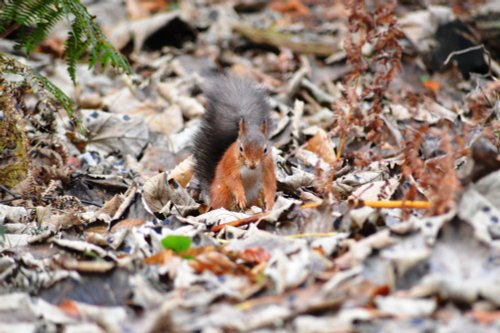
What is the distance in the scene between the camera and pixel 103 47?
174 inches

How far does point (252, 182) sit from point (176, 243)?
1.63 m

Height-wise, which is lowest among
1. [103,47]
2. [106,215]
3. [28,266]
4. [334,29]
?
[334,29]

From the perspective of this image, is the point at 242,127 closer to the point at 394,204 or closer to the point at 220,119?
the point at 220,119

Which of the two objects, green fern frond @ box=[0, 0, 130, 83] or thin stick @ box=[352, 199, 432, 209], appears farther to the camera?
green fern frond @ box=[0, 0, 130, 83]

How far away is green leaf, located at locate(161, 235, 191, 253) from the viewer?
3.12 m

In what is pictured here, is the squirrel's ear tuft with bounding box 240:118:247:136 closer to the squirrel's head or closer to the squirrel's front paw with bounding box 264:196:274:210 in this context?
the squirrel's head

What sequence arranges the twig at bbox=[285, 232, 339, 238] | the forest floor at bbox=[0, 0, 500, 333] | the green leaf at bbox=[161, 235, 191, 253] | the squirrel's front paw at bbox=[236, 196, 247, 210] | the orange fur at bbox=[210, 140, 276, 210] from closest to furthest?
the forest floor at bbox=[0, 0, 500, 333] → the green leaf at bbox=[161, 235, 191, 253] → the twig at bbox=[285, 232, 339, 238] → the orange fur at bbox=[210, 140, 276, 210] → the squirrel's front paw at bbox=[236, 196, 247, 210]

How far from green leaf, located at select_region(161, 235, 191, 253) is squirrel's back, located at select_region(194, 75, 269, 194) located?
188 cm

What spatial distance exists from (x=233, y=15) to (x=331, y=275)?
7.70 metres

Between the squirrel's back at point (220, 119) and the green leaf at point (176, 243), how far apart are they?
1.88 m

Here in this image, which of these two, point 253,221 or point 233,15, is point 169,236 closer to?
point 253,221

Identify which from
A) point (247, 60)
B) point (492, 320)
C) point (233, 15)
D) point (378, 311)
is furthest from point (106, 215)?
point (233, 15)

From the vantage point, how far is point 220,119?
16.8 ft

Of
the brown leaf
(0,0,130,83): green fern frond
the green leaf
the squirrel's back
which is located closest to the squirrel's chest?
the squirrel's back
